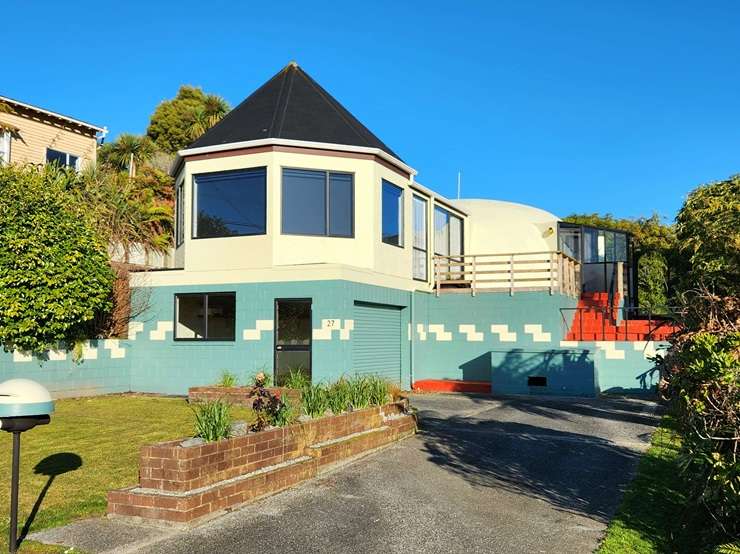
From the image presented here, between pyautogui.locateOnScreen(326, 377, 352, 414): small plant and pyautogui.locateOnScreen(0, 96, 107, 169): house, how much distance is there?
1916 centimetres

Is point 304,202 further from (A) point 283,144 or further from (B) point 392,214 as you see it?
(B) point 392,214

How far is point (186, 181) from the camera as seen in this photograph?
1727 cm

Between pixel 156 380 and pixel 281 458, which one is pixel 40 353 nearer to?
pixel 156 380

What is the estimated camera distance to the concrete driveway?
5.70 metres

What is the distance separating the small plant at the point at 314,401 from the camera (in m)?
9.02

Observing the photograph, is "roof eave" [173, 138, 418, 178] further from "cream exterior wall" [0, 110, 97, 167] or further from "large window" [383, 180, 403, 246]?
"cream exterior wall" [0, 110, 97, 167]

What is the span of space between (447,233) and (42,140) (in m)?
16.6

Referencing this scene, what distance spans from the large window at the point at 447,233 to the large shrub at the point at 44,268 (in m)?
10.8

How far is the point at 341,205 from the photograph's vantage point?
54.6 feet

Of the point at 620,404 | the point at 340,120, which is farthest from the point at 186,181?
the point at 620,404

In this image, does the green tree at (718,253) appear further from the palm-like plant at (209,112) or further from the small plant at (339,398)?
the palm-like plant at (209,112)

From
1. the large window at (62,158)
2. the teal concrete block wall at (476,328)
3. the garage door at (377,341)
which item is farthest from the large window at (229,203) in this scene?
the large window at (62,158)

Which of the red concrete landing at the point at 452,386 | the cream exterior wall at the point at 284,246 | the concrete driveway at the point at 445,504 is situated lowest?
the concrete driveway at the point at 445,504

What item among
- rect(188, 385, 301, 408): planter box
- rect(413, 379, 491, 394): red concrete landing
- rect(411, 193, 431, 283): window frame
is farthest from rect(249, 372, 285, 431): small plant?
rect(411, 193, 431, 283): window frame
